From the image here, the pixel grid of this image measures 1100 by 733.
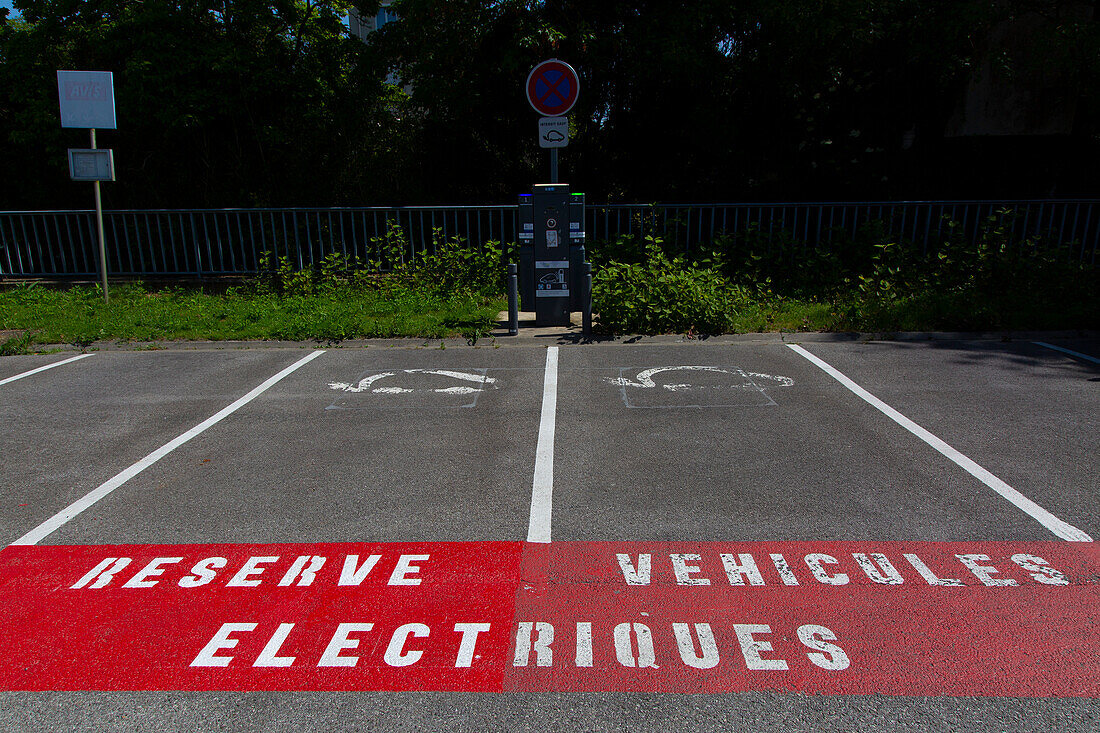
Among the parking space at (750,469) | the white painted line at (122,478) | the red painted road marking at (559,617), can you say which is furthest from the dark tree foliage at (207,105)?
the red painted road marking at (559,617)

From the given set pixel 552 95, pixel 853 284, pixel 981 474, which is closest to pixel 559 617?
pixel 981 474

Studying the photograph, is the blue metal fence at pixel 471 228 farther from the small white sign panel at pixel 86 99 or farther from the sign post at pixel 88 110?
the small white sign panel at pixel 86 99

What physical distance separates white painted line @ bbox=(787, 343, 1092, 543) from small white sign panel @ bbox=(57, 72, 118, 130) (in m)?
10.9

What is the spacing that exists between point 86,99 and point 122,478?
8.37m

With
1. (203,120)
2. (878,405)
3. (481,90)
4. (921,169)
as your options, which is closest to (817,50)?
(921,169)

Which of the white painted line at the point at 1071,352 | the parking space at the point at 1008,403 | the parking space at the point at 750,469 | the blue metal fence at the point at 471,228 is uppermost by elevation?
the blue metal fence at the point at 471,228

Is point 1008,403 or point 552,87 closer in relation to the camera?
point 1008,403

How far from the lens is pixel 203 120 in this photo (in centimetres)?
1474

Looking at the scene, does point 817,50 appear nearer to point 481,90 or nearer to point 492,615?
point 481,90

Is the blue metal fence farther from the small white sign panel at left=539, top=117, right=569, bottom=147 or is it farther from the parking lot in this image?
the parking lot

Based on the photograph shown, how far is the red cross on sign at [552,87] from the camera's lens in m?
9.14

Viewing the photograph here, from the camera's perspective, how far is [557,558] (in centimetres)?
386

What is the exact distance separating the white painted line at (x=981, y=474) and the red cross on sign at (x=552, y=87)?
15.7ft

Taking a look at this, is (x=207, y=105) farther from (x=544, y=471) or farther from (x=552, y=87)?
(x=544, y=471)
